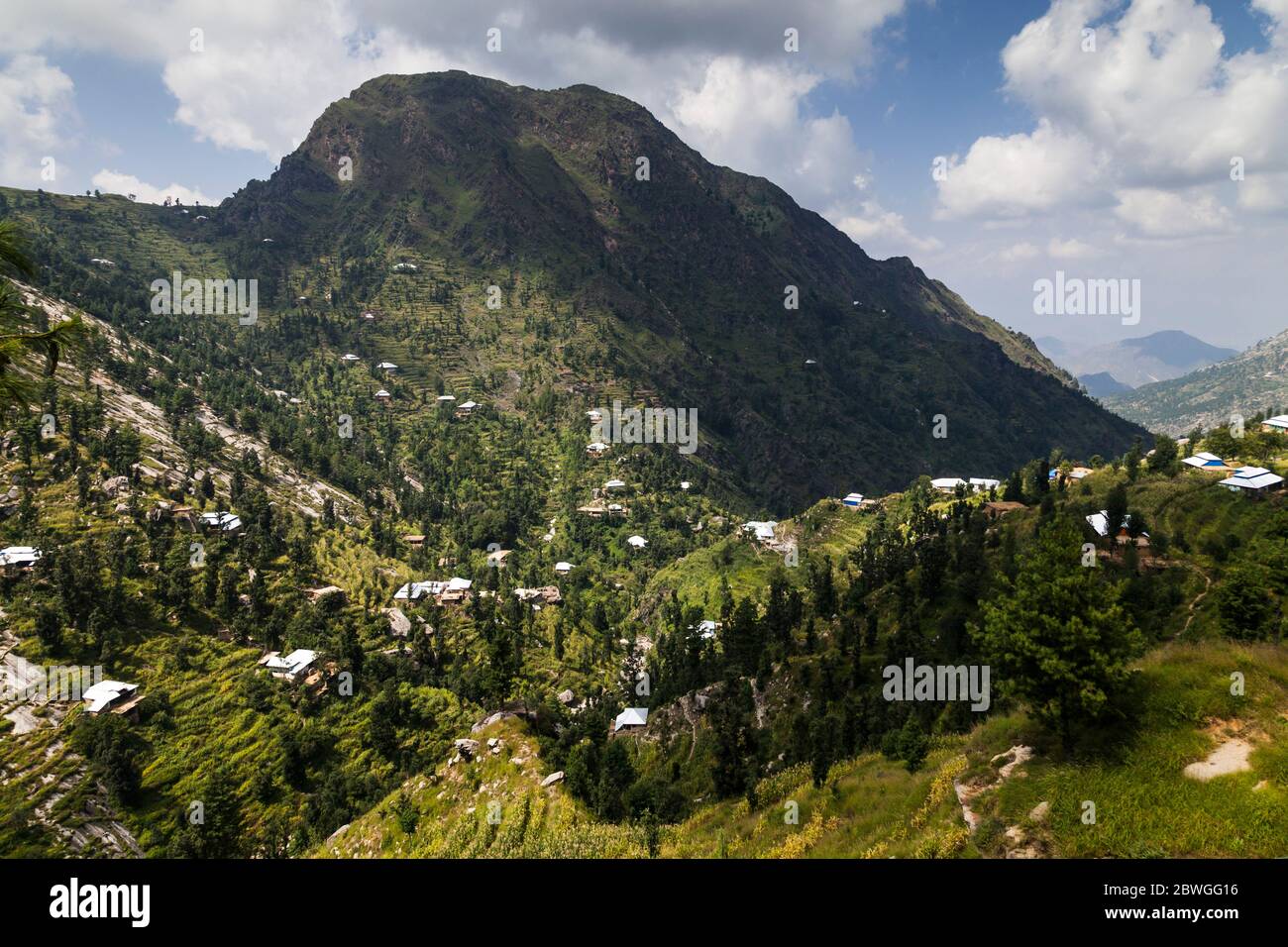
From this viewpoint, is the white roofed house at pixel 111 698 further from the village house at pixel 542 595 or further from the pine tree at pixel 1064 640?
the pine tree at pixel 1064 640

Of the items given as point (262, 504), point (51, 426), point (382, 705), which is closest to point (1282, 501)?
point (382, 705)

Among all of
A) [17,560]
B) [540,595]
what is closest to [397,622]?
[540,595]

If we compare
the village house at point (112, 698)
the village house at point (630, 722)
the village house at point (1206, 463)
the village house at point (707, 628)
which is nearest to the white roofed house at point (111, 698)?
the village house at point (112, 698)

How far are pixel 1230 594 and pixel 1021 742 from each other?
3338 centimetres

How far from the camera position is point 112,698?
59.8 meters

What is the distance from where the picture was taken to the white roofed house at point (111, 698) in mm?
58812

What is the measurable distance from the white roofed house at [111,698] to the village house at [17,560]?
20362 mm

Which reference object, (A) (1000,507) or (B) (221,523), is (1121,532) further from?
(B) (221,523)

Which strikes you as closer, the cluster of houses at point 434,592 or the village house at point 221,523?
the village house at point 221,523

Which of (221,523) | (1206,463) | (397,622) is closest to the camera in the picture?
(1206,463)

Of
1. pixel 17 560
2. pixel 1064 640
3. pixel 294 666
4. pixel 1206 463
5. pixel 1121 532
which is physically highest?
pixel 1206 463

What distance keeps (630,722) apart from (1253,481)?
283 ft

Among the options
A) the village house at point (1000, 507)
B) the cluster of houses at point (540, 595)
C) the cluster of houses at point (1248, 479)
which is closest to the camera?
the cluster of houses at point (1248, 479)
